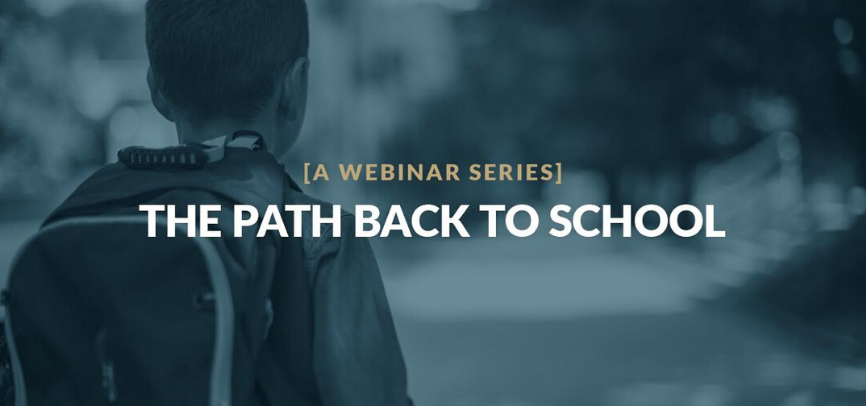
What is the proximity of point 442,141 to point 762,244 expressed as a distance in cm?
1354

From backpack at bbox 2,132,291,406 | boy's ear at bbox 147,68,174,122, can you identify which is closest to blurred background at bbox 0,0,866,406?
boy's ear at bbox 147,68,174,122

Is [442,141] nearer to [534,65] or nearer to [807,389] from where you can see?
[534,65]

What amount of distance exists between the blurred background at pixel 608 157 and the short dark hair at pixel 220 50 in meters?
5.23

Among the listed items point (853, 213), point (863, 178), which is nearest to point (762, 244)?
point (853, 213)

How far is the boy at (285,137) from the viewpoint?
139 centimetres

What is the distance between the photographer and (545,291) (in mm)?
13219

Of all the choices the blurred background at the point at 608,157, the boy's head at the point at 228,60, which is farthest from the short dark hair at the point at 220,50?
the blurred background at the point at 608,157

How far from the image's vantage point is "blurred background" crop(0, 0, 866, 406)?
816cm

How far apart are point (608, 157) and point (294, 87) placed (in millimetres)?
23568

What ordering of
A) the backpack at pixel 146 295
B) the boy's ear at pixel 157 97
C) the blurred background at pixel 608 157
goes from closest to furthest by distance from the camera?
the backpack at pixel 146 295 → the boy's ear at pixel 157 97 → the blurred background at pixel 608 157

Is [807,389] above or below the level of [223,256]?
below

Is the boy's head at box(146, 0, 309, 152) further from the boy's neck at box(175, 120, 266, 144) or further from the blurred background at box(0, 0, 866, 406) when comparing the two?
the blurred background at box(0, 0, 866, 406)

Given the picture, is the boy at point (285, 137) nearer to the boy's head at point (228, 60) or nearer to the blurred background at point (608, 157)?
the boy's head at point (228, 60)

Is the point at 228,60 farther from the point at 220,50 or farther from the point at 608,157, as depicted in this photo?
the point at 608,157
